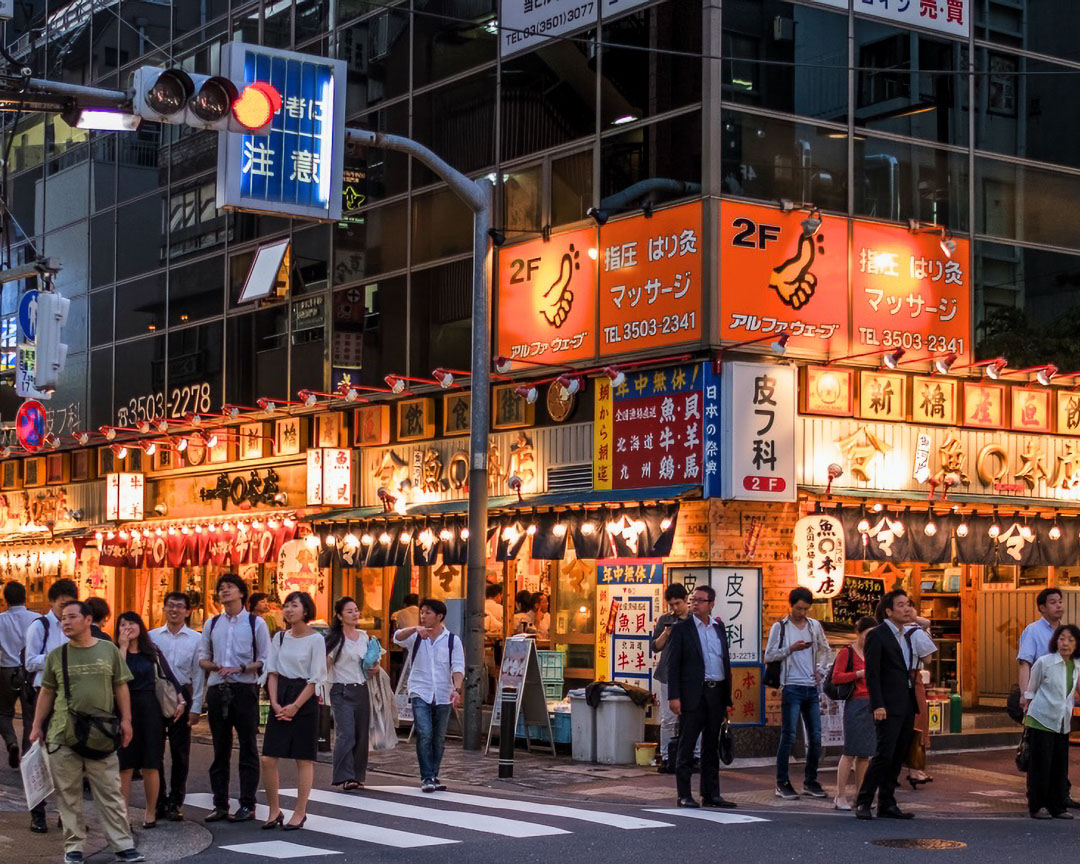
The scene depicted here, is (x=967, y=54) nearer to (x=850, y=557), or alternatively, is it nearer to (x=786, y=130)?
(x=786, y=130)

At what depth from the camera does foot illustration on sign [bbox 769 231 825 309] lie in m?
19.4

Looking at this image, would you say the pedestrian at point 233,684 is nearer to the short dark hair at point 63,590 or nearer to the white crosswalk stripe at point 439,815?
the short dark hair at point 63,590

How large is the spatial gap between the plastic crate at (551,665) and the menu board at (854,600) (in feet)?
11.6

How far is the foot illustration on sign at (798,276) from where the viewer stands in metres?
19.4

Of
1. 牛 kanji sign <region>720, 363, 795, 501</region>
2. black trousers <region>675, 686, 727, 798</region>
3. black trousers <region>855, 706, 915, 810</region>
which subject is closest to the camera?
black trousers <region>855, 706, 915, 810</region>

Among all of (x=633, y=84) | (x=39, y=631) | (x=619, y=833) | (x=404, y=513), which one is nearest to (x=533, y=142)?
(x=633, y=84)

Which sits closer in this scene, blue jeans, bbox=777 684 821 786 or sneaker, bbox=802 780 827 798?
blue jeans, bbox=777 684 821 786

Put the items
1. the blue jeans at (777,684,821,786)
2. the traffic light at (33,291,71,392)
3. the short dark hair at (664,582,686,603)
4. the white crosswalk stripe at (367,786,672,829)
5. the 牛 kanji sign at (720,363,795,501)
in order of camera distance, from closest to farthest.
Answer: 1. the white crosswalk stripe at (367,786,672,829)
2. the blue jeans at (777,684,821,786)
3. the short dark hair at (664,582,686,603)
4. the 牛 kanji sign at (720,363,795,501)
5. the traffic light at (33,291,71,392)

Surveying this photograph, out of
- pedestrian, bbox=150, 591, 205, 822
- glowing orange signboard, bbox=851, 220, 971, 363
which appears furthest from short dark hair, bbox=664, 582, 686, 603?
glowing orange signboard, bbox=851, 220, 971, 363

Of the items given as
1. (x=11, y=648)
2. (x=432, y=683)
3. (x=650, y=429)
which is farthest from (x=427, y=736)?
(x=650, y=429)

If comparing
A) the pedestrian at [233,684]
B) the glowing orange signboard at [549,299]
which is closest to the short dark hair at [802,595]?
the pedestrian at [233,684]

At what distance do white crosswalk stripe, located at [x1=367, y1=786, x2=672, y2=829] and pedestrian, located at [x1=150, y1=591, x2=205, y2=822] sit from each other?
257cm

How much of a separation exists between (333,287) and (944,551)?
422 inches

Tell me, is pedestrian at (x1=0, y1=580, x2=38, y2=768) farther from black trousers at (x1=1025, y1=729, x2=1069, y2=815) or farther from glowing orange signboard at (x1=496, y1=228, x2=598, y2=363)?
black trousers at (x1=1025, y1=729, x2=1069, y2=815)
